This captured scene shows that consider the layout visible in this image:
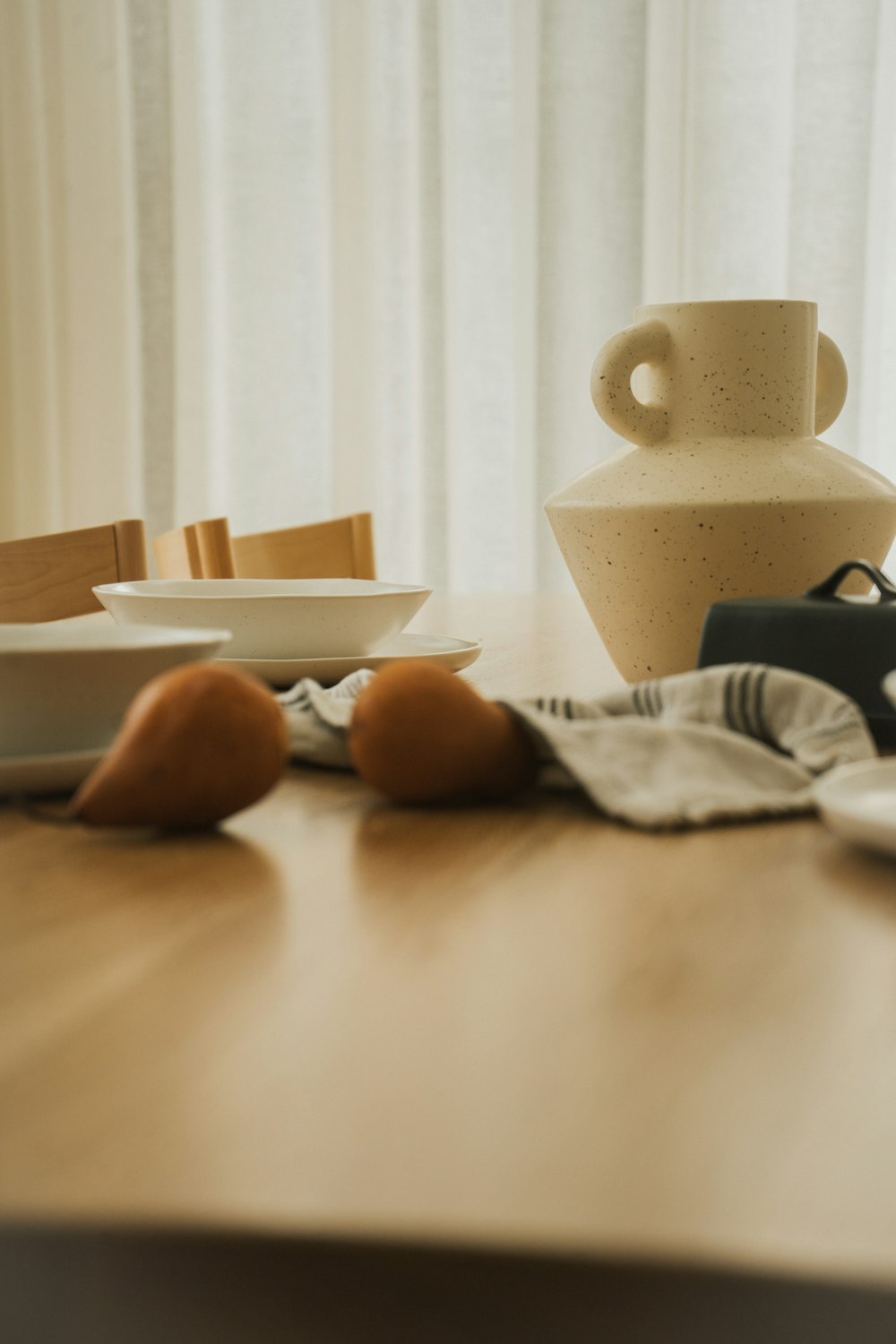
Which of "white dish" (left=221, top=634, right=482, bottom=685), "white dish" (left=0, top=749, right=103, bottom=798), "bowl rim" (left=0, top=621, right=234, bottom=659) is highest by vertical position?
"bowl rim" (left=0, top=621, right=234, bottom=659)

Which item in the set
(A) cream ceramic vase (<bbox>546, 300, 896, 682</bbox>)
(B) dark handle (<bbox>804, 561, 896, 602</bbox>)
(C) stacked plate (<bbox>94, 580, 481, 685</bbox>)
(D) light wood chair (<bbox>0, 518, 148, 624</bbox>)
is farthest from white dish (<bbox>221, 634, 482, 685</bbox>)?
(D) light wood chair (<bbox>0, 518, 148, 624</bbox>)

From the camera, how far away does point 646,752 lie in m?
0.56

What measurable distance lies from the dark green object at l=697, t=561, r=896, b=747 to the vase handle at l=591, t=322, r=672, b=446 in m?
0.23

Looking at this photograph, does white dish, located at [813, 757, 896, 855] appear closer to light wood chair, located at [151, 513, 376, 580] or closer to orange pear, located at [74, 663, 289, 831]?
orange pear, located at [74, 663, 289, 831]

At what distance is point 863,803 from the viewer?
0.48m

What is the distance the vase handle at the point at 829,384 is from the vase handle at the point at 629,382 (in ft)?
0.54

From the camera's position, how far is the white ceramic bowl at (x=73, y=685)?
54cm

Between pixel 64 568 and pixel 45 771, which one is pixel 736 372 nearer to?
pixel 45 771

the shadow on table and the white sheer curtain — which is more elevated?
the white sheer curtain

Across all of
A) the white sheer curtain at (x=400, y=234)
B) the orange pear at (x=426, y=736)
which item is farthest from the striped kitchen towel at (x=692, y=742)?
the white sheer curtain at (x=400, y=234)

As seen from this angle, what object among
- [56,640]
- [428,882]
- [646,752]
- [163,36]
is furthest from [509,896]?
[163,36]

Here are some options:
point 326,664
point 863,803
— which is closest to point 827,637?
point 863,803

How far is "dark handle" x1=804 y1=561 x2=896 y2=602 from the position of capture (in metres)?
0.65

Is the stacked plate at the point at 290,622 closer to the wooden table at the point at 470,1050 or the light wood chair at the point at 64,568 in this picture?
the wooden table at the point at 470,1050
